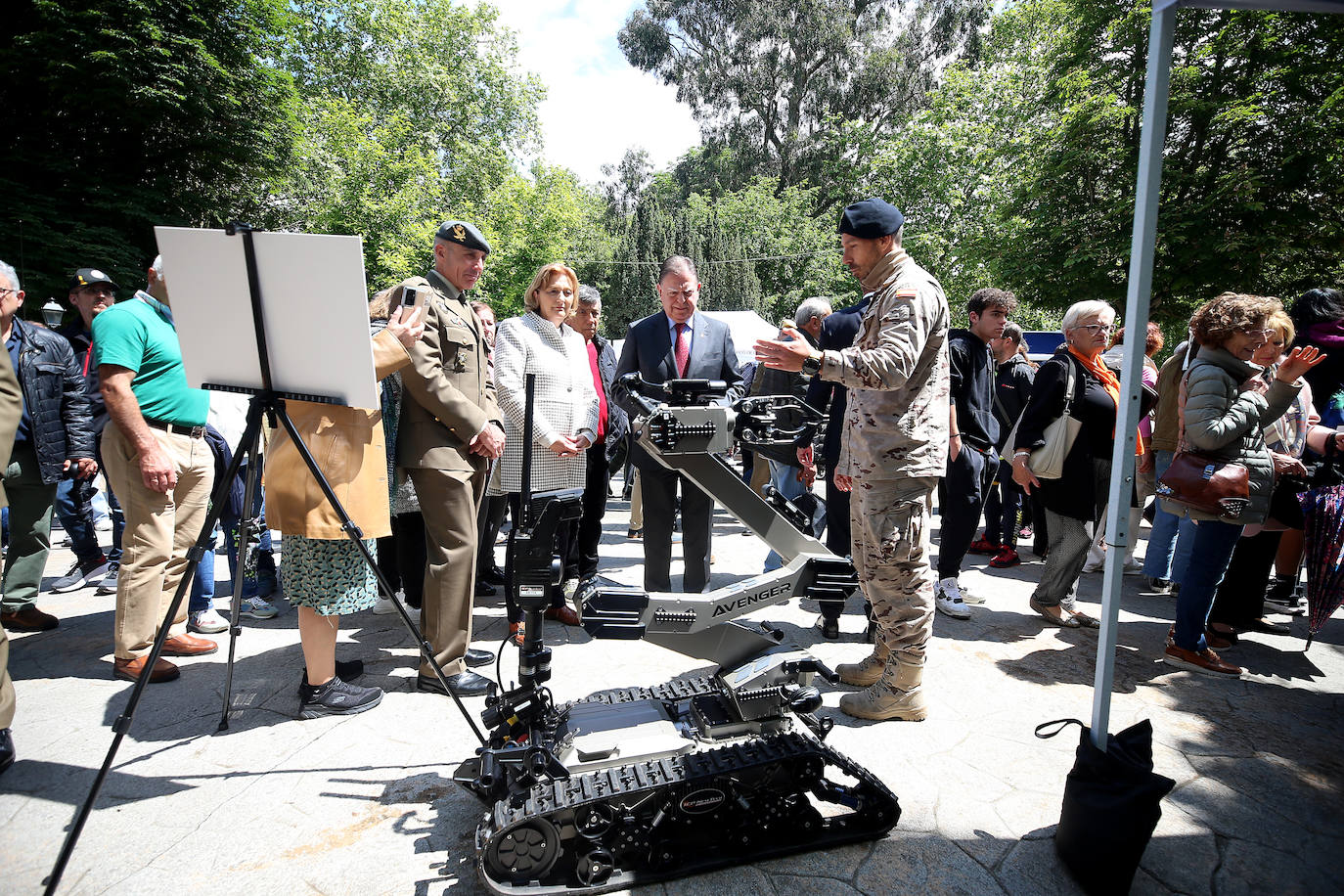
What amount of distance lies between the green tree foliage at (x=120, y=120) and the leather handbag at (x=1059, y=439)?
2088cm

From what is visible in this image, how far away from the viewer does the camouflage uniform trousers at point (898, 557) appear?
3.27m

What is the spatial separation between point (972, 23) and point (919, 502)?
43.3 metres

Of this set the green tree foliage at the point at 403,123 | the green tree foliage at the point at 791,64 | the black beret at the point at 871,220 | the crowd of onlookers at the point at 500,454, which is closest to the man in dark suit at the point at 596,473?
the crowd of onlookers at the point at 500,454

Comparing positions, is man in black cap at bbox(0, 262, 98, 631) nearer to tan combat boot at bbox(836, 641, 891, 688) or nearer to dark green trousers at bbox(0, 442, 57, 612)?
dark green trousers at bbox(0, 442, 57, 612)

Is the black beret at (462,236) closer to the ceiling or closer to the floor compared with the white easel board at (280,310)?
closer to the ceiling

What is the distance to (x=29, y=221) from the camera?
50.8 feet

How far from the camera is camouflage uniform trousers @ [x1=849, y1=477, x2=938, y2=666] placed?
3.27m

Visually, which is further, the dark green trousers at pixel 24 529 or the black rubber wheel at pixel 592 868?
the dark green trousers at pixel 24 529

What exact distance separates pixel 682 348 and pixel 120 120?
72.1 feet

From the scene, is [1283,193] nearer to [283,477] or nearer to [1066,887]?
[1066,887]

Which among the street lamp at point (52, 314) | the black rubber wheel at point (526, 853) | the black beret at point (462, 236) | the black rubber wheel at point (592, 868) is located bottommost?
the black rubber wheel at point (592, 868)

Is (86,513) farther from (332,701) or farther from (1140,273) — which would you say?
(1140,273)

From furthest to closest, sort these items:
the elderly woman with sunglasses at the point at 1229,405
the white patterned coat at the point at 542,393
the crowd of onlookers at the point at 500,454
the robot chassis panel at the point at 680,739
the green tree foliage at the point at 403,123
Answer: the green tree foliage at the point at 403,123
the white patterned coat at the point at 542,393
the elderly woman with sunglasses at the point at 1229,405
the crowd of onlookers at the point at 500,454
the robot chassis panel at the point at 680,739

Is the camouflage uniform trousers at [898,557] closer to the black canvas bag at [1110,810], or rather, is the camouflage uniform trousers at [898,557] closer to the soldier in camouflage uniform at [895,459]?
the soldier in camouflage uniform at [895,459]
